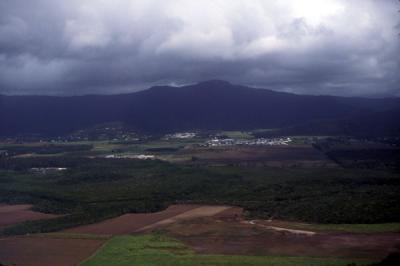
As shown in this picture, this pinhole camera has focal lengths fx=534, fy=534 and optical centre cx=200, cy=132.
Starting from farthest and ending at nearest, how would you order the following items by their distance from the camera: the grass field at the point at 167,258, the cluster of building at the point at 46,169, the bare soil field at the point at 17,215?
the cluster of building at the point at 46,169, the bare soil field at the point at 17,215, the grass field at the point at 167,258

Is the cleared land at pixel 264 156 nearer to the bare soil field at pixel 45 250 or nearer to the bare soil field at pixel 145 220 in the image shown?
the bare soil field at pixel 145 220

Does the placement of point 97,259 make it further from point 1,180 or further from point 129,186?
point 1,180

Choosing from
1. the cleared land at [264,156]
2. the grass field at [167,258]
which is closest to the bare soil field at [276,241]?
the grass field at [167,258]

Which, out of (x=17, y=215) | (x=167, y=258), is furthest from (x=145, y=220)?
(x=167, y=258)

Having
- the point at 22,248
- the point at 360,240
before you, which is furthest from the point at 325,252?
the point at 22,248

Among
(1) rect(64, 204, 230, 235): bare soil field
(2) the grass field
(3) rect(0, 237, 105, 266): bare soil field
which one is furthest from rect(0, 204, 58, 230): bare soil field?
(2) the grass field

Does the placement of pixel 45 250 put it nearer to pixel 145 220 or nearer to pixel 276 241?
pixel 145 220

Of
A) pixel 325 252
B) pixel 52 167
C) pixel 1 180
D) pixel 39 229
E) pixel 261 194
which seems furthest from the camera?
pixel 52 167
